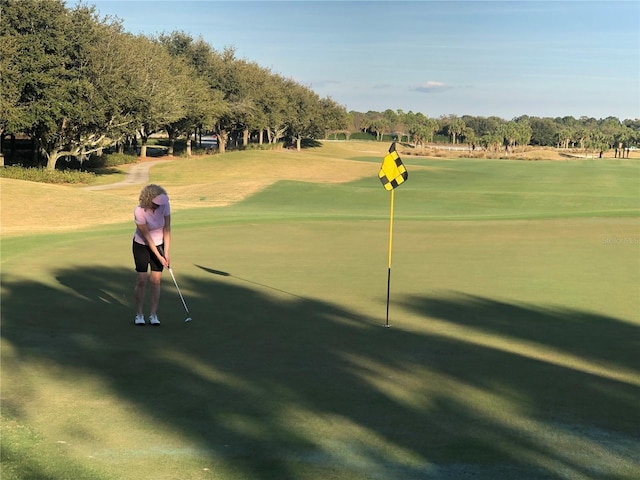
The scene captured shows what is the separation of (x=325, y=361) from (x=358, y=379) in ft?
2.25

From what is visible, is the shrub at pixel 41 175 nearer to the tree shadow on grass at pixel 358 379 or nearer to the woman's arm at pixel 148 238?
the tree shadow on grass at pixel 358 379

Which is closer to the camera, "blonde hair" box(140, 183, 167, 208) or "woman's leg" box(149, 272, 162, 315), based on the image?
"blonde hair" box(140, 183, 167, 208)

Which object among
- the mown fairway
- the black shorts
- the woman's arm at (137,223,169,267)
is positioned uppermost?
the woman's arm at (137,223,169,267)

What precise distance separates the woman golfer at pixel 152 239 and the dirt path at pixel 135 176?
35.0 meters

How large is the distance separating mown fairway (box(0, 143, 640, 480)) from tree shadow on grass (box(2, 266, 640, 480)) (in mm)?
26

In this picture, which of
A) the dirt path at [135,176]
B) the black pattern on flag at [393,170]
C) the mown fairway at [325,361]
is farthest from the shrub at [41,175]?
the black pattern on flag at [393,170]

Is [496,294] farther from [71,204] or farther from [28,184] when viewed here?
[28,184]

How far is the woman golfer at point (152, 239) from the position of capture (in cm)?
855

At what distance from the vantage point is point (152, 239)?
8.65 m

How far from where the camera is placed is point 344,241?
56.7ft

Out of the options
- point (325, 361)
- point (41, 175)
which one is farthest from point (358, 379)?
point (41, 175)

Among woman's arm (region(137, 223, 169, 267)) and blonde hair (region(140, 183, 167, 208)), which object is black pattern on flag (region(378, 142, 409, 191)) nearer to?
blonde hair (region(140, 183, 167, 208))

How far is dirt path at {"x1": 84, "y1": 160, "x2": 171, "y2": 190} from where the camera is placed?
43.9 metres

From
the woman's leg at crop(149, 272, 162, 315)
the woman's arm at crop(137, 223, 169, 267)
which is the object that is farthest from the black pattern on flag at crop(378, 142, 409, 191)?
the woman's leg at crop(149, 272, 162, 315)
